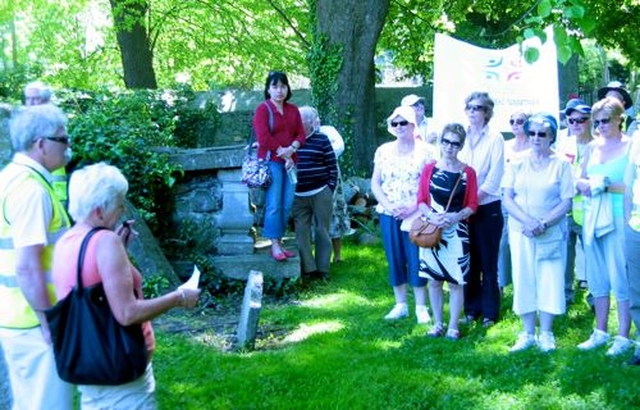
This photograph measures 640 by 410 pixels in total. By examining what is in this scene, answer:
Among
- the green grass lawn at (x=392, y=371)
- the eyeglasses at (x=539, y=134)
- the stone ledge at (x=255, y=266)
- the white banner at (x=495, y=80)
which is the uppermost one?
the white banner at (x=495, y=80)

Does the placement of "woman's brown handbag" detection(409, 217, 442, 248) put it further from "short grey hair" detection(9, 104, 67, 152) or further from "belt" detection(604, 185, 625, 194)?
"short grey hair" detection(9, 104, 67, 152)

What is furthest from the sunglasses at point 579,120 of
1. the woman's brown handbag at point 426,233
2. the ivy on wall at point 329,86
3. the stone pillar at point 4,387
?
the ivy on wall at point 329,86

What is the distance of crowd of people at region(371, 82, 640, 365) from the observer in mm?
5562

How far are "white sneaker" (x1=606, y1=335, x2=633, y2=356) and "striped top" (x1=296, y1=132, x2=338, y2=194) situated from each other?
3734 mm

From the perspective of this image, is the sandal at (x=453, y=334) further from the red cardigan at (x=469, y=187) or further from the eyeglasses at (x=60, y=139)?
the eyeglasses at (x=60, y=139)

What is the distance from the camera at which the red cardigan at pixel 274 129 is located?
7906 mm

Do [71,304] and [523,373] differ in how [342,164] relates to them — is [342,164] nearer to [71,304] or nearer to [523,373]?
[523,373]

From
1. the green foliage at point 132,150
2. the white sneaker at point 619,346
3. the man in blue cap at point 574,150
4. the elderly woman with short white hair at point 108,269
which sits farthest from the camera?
the green foliage at point 132,150

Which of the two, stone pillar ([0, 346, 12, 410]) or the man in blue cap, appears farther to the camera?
the man in blue cap

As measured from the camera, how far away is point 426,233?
5.92 m

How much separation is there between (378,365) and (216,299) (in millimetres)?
2753

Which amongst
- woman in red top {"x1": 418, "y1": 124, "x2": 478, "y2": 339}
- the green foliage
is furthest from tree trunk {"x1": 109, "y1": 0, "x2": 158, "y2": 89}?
woman in red top {"x1": 418, "y1": 124, "x2": 478, "y2": 339}

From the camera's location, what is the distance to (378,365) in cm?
555

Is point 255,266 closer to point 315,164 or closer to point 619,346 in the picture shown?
point 315,164
